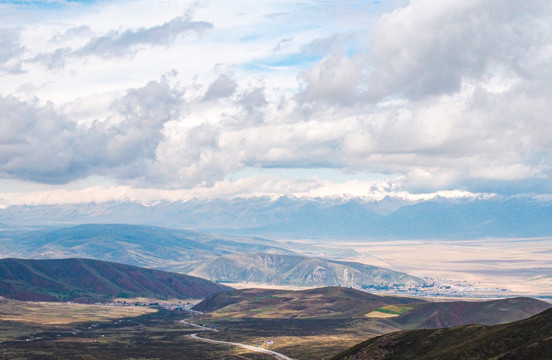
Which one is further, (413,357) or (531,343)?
(413,357)

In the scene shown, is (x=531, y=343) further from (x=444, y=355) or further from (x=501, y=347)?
(x=444, y=355)

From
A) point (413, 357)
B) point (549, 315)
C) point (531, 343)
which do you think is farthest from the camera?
point (413, 357)

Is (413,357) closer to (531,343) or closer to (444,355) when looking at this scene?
(444,355)

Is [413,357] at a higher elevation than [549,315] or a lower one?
lower

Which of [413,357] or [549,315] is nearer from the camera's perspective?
[549,315]

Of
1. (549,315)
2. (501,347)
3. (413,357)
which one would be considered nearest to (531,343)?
(501,347)

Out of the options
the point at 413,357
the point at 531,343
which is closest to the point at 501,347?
the point at 531,343

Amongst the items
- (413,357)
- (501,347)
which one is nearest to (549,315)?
(501,347)

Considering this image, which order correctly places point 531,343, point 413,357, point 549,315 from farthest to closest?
point 413,357 → point 549,315 → point 531,343
